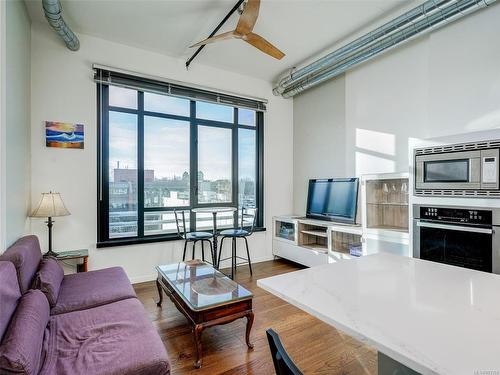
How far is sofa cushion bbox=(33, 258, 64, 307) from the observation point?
202 cm

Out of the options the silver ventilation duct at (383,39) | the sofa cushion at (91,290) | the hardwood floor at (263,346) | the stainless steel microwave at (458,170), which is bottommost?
the hardwood floor at (263,346)

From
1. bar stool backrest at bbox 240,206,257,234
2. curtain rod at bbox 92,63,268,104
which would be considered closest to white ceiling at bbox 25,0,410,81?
curtain rod at bbox 92,63,268,104

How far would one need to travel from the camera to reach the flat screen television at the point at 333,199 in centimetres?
393

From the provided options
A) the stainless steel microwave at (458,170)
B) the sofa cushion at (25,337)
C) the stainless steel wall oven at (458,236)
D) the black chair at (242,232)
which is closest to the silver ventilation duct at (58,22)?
the sofa cushion at (25,337)

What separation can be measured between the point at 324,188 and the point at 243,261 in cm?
183

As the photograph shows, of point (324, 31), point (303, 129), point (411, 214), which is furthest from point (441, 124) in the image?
point (303, 129)

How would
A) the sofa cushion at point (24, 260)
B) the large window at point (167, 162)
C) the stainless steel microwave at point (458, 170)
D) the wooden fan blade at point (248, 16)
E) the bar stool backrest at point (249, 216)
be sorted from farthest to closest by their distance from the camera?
the bar stool backrest at point (249, 216) < the large window at point (167, 162) < the wooden fan blade at point (248, 16) < the stainless steel microwave at point (458, 170) < the sofa cushion at point (24, 260)

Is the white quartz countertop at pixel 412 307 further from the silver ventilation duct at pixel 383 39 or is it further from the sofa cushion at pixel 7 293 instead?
the silver ventilation duct at pixel 383 39

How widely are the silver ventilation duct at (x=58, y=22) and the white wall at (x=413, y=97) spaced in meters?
3.52

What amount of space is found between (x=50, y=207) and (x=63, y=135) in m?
0.94

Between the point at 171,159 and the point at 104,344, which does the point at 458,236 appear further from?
the point at 171,159

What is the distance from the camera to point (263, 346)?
2301 mm

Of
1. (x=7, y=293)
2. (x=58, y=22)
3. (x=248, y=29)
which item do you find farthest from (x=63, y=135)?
(x=248, y=29)

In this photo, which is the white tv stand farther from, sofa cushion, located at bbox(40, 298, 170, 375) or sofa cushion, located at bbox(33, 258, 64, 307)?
sofa cushion, located at bbox(33, 258, 64, 307)
